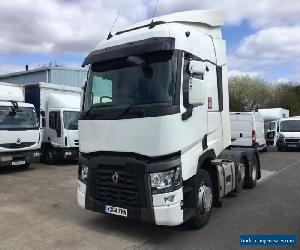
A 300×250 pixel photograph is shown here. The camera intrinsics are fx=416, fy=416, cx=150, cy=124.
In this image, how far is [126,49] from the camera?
255 inches

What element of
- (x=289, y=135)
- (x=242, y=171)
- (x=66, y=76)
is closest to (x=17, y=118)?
(x=242, y=171)

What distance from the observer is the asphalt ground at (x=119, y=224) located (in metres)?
6.29

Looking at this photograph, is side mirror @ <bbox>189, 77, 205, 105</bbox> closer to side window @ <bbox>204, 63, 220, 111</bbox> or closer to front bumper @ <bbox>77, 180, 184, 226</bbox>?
side window @ <bbox>204, 63, 220, 111</bbox>

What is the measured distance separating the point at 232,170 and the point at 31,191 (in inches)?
203

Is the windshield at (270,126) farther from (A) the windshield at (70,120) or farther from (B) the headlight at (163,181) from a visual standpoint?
(B) the headlight at (163,181)

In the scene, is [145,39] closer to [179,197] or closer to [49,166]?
[179,197]

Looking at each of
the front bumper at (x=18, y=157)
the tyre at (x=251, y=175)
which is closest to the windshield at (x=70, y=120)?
the front bumper at (x=18, y=157)

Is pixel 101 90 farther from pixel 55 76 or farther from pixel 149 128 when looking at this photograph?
pixel 55 76

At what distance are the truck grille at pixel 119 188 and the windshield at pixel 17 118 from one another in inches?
323

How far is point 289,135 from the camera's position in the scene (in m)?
25.1

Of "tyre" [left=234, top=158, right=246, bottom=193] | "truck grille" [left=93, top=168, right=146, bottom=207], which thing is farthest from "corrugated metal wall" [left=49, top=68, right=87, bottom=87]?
"truck grille" [left=93, top=168, right=146, bottom=207]

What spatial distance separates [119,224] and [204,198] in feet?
5.12

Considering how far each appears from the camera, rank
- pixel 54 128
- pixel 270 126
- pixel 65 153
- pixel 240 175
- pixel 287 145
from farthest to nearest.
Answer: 1. pixel 270 126
2. pixel 287 145
3. pixel 54 128
4. pixel 65 153
5. pixel 240 175

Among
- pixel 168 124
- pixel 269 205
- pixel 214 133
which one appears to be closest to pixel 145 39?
pixel 168 124
